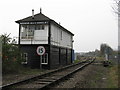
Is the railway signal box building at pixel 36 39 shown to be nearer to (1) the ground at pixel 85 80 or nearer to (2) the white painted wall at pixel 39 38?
(2) the white painted wall at pixel 39 38

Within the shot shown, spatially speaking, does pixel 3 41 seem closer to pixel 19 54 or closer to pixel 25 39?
pixel 19 54

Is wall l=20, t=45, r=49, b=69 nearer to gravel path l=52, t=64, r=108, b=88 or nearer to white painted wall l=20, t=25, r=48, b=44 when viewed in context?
white painted wall l=20, t=25, r=48, b=44

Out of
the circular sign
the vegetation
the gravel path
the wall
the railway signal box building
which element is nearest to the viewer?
the gravel path

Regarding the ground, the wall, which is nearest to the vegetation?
the ground

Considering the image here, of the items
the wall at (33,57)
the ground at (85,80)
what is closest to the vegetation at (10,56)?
the ground at (85,80)

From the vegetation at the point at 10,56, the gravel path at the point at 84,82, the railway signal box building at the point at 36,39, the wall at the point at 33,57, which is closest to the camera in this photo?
the gravel path at the point at 84,82

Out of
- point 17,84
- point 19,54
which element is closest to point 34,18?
point 19,54

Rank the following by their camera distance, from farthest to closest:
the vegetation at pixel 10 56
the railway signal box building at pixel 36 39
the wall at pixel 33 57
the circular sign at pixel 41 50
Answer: the wall at pixel 33 57, the railway signal box building at pixel 36 39, the circular sign at pixel 41 50, the vegetation at pixel 10 56

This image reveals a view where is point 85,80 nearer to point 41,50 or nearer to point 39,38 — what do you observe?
point 41,50

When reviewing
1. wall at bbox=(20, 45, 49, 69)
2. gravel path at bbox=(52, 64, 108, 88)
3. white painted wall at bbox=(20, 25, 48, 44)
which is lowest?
gravel path at bbox=(52, 64, 108, 88)

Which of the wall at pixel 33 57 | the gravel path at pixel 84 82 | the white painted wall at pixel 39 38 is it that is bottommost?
the gravel path at pixel 84 82

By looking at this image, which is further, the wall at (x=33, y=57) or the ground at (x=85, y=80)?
the wall at (x=33, y=57)

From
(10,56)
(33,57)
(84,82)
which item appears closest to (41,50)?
(10,56)

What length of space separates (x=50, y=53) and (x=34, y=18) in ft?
16.3
